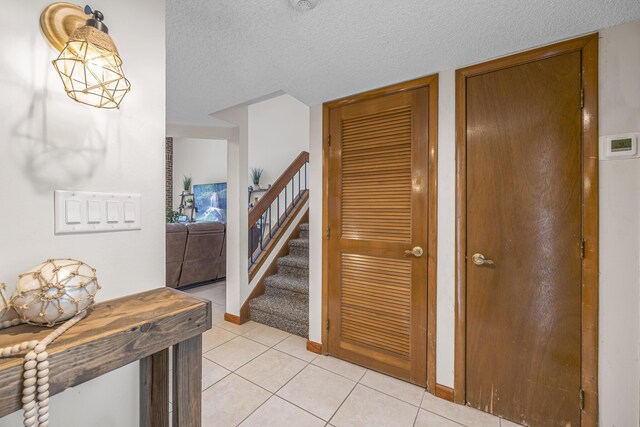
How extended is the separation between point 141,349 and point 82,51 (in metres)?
0.81

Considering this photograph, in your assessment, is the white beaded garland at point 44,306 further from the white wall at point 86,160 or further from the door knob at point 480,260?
the door knob at point 480,260

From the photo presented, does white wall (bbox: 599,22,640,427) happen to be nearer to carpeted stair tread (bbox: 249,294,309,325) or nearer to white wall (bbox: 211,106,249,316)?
carpeted stair tread (bbox: 249,294,309,325)

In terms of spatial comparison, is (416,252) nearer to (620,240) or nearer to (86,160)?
(620,240)

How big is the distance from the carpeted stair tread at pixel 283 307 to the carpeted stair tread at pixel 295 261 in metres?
0.37

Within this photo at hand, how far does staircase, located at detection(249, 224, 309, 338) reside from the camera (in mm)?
2627

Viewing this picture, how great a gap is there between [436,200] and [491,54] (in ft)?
2.86

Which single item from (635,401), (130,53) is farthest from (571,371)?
(130,53)

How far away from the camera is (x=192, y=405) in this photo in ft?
2.69

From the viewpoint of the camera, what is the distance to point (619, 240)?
1316mm

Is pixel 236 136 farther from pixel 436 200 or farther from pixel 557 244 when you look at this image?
pixel 557 244

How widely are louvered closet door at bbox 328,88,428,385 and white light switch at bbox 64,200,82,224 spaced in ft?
5.23

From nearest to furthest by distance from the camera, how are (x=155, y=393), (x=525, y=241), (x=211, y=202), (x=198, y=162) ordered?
(x=155, y=393), (x=525, y=241), (x=211, y=202), (x=198, y=162)

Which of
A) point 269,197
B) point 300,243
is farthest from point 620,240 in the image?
point 269,197

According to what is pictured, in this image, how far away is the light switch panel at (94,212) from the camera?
0.80 metres
